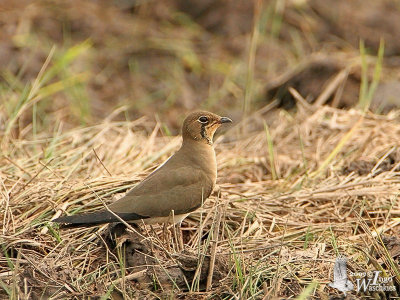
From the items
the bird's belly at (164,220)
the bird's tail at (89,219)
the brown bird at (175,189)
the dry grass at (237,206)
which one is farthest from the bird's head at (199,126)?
the bird's tail at (89,219)

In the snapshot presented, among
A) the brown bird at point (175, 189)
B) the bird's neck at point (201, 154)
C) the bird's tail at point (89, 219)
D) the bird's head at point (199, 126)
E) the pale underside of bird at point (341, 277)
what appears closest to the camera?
the pale underside of bird at point (341, 277)

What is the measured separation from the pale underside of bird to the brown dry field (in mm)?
34

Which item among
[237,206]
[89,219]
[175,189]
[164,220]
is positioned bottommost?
[237,206]

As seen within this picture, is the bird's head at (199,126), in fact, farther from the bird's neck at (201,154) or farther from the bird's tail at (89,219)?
the bird's tail at (89,219)

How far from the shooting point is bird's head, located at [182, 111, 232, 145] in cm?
477

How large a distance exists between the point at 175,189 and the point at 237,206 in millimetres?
561

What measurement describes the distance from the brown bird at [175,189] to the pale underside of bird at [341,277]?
887 millimetres

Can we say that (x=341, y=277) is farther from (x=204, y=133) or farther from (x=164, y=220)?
(x=204, y=133)

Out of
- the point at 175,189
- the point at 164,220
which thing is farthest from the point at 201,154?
the point at 164,220

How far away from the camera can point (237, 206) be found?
4.76 meters

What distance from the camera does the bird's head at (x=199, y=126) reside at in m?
4.77

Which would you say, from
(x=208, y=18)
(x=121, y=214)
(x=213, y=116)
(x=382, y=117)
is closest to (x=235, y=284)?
(x=121, y=214)

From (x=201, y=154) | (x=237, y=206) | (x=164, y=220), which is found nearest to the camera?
(x=164, y=220)

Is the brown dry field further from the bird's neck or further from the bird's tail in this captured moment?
the bird's neck
